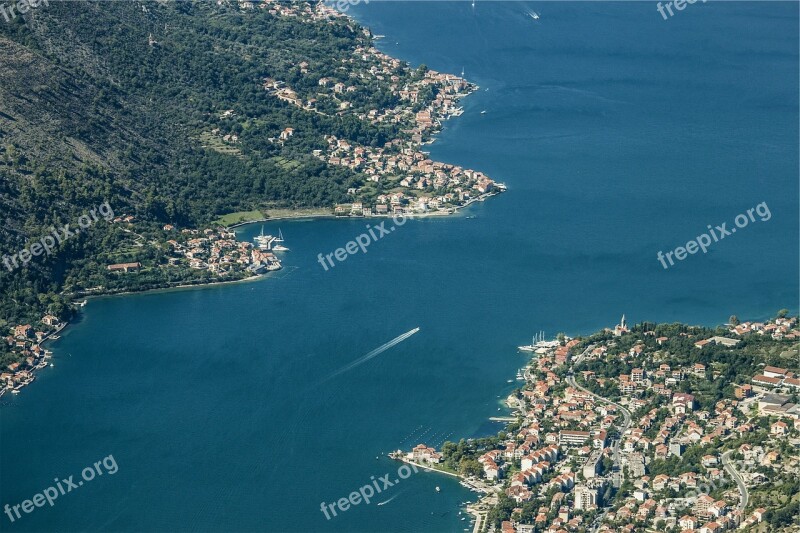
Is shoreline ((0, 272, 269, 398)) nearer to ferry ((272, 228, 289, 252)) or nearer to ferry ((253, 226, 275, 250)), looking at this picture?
ferry ((272, 228, 289, 252))

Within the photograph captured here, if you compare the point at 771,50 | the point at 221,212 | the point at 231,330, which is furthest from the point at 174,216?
the point at 771,50

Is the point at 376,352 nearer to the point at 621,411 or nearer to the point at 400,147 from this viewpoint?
the point at 621,411

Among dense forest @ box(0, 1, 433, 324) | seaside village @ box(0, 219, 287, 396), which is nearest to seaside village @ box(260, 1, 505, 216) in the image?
dense forest @ box(0, 1, 433, 324)

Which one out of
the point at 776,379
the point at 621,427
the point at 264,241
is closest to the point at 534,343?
the point at 621,427

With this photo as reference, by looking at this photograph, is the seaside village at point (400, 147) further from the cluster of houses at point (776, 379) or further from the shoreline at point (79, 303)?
the cluster of houses at point (776, 379)

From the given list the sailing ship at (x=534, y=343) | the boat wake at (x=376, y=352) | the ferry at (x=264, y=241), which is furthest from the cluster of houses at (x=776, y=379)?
the ferry at (x=264, y=241)

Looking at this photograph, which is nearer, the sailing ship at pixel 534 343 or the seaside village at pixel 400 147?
the sailing ship at pixel 534 343

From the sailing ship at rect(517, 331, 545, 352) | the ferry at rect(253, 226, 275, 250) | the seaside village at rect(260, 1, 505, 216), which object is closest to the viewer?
the sailing ship at rect(517, 331, 545, 352)
